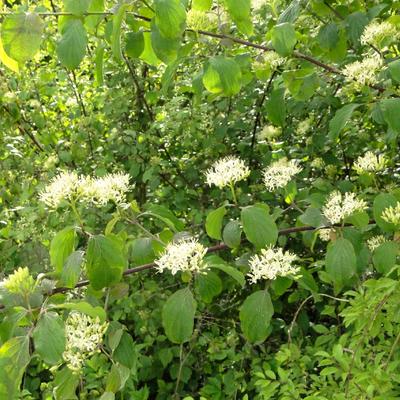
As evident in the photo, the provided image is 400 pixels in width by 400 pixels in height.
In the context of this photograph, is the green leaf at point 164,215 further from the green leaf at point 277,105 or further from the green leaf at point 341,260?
the green leaf at point 277,105

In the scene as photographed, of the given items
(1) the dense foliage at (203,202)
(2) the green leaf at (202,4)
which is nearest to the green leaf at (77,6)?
(1) the dense foliage at (203,202)

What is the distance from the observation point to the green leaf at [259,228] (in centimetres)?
104

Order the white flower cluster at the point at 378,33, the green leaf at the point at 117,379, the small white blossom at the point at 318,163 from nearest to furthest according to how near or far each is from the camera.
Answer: the green leaf at the point at 117,379 < the white flower cluster at the point at 378,33 < the small white blossom at the point at 318,163

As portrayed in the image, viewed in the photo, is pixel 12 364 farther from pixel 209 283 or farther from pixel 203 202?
pixel 203 202

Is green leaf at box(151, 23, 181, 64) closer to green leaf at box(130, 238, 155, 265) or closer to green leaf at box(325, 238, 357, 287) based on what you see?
green leaf at box(130, 238, 155, 265)

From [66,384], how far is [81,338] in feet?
0.26

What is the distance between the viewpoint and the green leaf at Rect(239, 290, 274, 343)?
3.36ft

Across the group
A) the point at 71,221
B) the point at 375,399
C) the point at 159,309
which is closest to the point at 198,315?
the point at 159,309

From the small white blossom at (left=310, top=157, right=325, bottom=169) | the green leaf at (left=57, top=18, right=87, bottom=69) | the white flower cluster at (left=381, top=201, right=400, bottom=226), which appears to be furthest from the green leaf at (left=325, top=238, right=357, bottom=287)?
the small white blossom at (left=310, top=157, right=325, bottom=169)

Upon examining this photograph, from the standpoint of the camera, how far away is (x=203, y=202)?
2328 mm

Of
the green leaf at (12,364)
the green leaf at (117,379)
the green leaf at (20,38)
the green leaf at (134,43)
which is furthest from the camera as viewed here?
the green leaf at (134,43)

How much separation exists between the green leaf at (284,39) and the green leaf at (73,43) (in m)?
0.40

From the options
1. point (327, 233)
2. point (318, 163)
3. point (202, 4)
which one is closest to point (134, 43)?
point (202, 4)

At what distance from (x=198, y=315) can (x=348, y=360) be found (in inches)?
31.1
